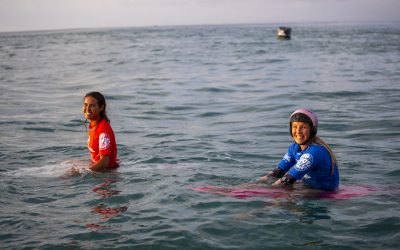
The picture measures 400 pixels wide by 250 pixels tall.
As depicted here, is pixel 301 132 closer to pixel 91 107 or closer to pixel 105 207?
pixel 105 207

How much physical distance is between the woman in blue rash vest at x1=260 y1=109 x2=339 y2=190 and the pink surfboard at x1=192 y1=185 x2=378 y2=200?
11 centimetres

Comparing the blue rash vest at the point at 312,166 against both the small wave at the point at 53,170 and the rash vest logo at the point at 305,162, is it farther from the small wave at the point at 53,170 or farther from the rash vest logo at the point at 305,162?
the small wave at the point at 53,170

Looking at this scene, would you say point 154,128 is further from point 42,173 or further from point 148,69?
point 148,69

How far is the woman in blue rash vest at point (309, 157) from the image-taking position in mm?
6574

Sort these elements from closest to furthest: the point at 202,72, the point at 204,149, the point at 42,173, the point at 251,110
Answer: the point at 42,173 → the point at 204,149 → the point at 251,110 → the point at 202,72

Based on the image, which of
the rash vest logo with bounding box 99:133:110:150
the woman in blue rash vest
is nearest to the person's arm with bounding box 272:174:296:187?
the woman in blue rash vest

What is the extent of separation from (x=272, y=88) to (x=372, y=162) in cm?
1123

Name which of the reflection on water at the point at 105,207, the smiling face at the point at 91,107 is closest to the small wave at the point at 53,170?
the reflection on water at the point at 105,207

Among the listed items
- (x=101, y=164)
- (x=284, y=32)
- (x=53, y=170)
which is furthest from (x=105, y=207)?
(x=284, y=32)

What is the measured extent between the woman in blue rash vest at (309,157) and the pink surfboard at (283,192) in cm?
11

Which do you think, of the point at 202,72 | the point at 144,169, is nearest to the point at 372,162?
the point at 144,169

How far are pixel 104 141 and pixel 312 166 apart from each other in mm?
3393

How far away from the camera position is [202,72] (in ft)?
90.6

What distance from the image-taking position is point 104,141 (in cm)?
789
